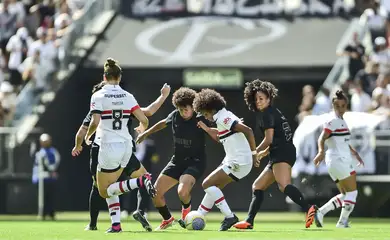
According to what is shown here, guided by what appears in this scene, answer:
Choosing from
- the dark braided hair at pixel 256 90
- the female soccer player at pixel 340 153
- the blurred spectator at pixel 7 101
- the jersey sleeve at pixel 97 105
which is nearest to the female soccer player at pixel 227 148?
the dark braided hair at pixel 256 90

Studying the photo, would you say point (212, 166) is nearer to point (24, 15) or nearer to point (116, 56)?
point (116, 56)

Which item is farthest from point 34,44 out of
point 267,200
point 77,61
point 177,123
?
point 177,123

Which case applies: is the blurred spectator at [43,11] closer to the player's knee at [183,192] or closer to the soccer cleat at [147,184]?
the player's knee at [183,192]

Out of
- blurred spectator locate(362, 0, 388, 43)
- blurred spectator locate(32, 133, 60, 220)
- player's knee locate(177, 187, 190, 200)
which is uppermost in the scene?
blurred spectator locate(362, 0, 388, 43)

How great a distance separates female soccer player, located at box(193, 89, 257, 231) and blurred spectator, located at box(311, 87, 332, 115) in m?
9.78

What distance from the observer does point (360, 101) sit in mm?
28609

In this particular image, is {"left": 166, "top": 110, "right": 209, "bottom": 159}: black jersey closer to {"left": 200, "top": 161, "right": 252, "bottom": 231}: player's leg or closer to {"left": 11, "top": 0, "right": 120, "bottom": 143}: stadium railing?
{"left": 200, "top": 161, "right": 252, "bottom": 231}: player's leg

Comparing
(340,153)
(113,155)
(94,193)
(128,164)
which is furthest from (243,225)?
(113,155)

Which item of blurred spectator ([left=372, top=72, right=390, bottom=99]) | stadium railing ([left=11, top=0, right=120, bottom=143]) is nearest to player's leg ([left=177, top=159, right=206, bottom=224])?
blurred spectator ([left=372, top=72, right=390, bottom=99])

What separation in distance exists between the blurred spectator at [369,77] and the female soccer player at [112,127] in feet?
40.0

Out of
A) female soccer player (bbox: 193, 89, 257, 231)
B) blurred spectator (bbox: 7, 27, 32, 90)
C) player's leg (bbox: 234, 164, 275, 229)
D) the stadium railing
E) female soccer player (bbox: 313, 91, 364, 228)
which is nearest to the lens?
female soccer player (bbox: 193, 89, 257, 231)

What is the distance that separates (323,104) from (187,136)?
9433mm

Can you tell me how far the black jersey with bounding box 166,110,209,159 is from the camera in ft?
65.5

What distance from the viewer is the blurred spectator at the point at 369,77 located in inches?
1156
